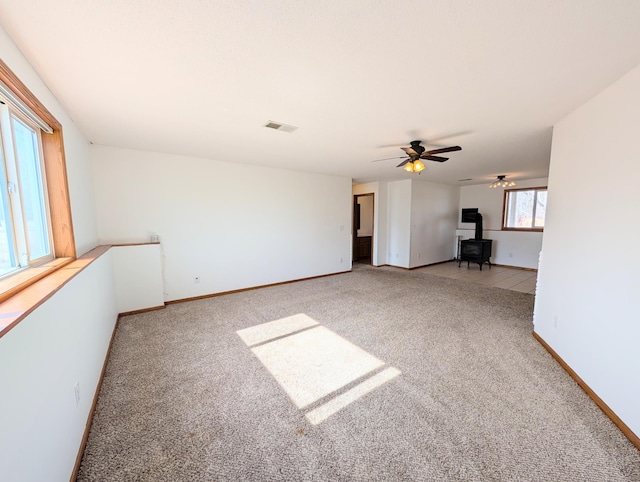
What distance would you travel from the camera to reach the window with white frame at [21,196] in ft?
4.78

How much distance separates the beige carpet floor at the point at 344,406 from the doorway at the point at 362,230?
435 cm

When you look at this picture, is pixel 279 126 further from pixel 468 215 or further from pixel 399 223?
pixel 468 215

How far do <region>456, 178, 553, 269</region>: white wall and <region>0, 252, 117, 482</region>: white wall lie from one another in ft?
27.3

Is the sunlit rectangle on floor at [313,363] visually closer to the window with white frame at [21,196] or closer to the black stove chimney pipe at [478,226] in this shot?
the window with white frame at [21,196]

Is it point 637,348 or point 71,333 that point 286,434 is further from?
point 637,348

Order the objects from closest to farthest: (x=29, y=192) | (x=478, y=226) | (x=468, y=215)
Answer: (x=29, y=192) → (x=478, y=226) → (x=468, y=215)

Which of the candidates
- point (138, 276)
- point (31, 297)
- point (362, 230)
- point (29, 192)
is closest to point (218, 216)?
point (138, 276)

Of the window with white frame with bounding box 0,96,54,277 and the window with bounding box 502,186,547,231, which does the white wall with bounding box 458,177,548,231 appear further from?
the window with white frame with bounding box 0,96,54,277

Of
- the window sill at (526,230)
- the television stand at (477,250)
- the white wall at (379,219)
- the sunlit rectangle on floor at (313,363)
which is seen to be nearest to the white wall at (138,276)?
the sunlit rectangle on floor at (313,363)

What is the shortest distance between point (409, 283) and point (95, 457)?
4.96 metres

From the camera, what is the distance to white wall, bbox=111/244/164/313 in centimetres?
355

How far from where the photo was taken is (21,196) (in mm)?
1626

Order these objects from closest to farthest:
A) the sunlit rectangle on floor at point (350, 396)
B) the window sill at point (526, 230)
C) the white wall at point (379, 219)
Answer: the sunlit rectangle on floor at point (350, 396) < the window sill at point (526, 230) < the white wall at point (379, 219)

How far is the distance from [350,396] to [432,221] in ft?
20.5
